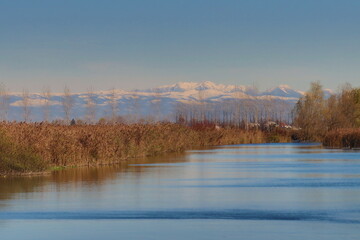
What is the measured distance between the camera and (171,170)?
1082 inches

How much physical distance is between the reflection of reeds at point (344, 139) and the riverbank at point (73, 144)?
1292 centimetres

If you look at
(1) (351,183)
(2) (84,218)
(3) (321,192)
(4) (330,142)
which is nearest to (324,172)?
(1) (351,183)

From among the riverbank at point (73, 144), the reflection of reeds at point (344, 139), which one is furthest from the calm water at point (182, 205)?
the reflection of reeds at point (344, 139)

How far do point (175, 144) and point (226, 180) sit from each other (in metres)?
26.3

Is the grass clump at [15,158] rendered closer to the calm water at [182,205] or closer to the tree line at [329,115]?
the calm water at [182,205]

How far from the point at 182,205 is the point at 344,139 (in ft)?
132

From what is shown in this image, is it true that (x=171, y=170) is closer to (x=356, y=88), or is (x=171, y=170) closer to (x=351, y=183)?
(x=351, y=183)

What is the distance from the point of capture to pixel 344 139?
179ft

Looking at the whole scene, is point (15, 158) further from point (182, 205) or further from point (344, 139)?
point (344, 139)

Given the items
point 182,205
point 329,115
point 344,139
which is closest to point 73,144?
point 182,205

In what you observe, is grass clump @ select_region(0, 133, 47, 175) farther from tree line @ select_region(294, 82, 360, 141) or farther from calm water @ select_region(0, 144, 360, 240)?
tree line @ select_region(294, 82, 360, 141)

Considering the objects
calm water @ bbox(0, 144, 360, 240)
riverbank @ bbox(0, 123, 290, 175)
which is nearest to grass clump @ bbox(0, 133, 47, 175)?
riverbank @ bbox(0, 123, 290, 175)

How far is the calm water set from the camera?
1228 centimetres

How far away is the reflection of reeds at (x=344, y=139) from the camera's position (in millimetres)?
53000
